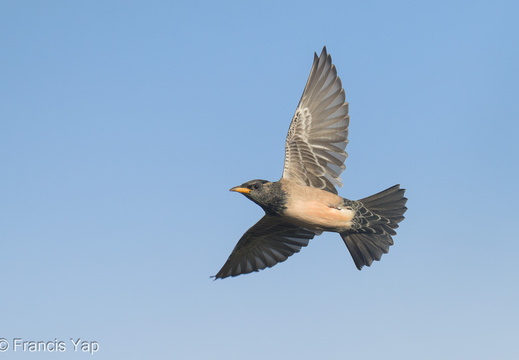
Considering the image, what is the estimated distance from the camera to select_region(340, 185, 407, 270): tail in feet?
49.4

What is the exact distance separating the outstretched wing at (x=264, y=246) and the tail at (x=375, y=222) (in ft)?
5.22

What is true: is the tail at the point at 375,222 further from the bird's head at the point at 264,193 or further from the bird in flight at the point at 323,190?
the bird's head at the point at 264,193

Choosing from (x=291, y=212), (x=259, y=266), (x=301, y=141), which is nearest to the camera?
(x=291, y=212)

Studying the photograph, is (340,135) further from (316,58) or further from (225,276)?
(225,276)

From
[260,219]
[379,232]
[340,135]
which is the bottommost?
[379,232]

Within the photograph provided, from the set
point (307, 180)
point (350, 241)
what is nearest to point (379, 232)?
point (350, 241)

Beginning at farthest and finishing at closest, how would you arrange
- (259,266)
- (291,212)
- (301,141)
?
(259,266)
(301,141)
(291,212)

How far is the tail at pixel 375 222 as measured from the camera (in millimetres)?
15047

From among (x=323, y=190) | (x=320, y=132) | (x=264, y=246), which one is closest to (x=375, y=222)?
(x=323, y=190)

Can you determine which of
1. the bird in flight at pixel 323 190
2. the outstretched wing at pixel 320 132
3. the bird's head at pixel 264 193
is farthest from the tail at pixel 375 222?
the bird's head at pixel 264 193

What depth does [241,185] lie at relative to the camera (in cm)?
1479

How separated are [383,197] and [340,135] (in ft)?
4.99

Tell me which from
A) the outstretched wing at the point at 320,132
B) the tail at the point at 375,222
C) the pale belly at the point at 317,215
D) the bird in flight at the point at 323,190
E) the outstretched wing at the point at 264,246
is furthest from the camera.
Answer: the outstretched wing at the point at 264,246

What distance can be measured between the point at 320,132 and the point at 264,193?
1.95 m
